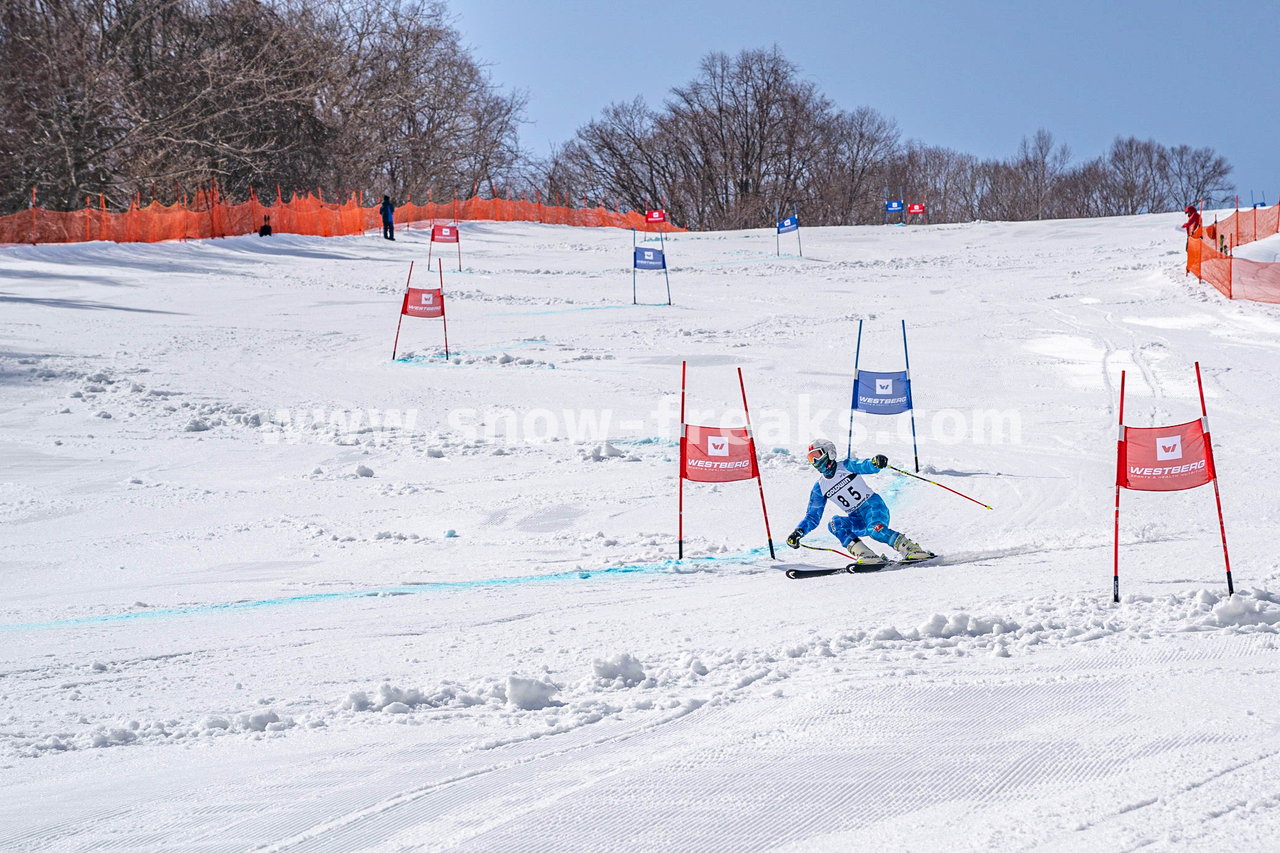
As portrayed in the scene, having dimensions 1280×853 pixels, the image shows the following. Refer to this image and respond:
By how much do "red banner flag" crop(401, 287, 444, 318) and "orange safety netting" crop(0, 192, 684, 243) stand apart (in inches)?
696

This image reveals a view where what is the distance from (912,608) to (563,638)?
2.40m

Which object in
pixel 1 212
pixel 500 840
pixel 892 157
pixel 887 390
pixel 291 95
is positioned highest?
pixel 892 157

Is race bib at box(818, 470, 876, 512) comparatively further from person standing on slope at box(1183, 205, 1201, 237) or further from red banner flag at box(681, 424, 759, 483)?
person standing on slope at box(1183, 205, 1201, 237)

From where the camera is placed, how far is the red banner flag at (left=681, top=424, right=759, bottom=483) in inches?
384

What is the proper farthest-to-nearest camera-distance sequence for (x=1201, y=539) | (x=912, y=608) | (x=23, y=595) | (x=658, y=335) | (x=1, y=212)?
(x=1, y=212) < (x=658, y=335) < (x=1201, y=539) < (x=23, y=595) < (x=912, y=608)

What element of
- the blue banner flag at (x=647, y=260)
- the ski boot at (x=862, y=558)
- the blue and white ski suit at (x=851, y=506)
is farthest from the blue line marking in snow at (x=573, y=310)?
the ski boot at (x=862, y=558)

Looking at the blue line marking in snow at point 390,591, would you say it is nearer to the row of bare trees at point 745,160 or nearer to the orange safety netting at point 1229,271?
the orange safety netting at point 1229,271

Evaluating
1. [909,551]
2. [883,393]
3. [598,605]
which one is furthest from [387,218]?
[598,605]

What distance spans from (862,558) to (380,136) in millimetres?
53018

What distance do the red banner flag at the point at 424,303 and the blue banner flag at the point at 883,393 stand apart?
358 inches

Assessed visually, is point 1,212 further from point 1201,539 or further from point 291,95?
point 1201,539

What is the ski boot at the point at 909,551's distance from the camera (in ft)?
29.9

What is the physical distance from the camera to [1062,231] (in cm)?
4347

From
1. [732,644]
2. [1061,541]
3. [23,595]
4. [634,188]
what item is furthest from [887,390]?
[634,188]
